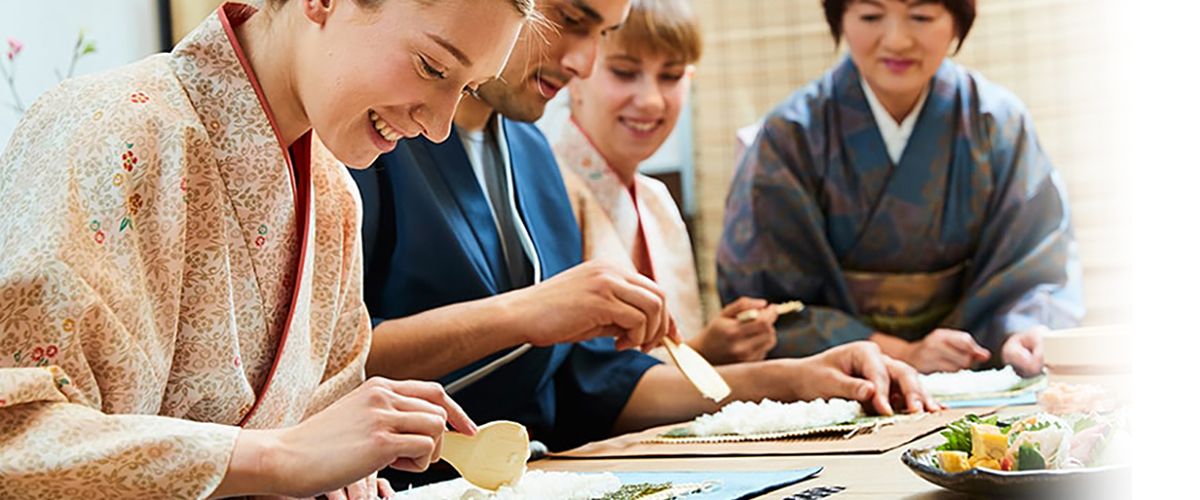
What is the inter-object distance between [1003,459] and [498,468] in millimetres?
425

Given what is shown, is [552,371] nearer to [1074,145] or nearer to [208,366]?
[208,366]

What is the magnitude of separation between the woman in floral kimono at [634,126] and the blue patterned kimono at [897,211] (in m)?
0.20

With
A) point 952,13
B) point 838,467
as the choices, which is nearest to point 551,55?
point 838,467

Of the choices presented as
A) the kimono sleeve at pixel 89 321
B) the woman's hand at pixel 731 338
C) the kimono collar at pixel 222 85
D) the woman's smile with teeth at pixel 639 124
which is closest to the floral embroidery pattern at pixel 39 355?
the kimono sleeve at pixel 89 321

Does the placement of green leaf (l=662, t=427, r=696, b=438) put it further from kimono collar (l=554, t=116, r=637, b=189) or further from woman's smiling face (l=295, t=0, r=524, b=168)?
kimono collar (l=554, t=116, r=637, b=189)

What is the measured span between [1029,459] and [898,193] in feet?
5.82

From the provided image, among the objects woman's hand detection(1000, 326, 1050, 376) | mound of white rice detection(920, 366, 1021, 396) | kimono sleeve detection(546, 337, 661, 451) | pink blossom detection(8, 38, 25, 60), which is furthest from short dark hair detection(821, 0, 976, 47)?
pink blossom detection(8, 38, 25, 60)

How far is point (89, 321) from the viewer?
92cm

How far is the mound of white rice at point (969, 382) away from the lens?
1884mm

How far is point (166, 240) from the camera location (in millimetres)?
1007

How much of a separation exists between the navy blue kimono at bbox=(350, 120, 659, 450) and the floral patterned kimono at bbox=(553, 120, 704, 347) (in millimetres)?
283

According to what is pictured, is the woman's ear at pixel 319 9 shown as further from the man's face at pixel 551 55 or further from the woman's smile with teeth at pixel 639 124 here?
the woman's smile with teeth at pixel 639 124

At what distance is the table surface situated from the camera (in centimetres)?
105

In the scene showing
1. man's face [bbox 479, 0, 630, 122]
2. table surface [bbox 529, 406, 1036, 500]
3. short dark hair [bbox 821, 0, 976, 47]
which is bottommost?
table surface [bbox 529, 406, 1036, 500]
